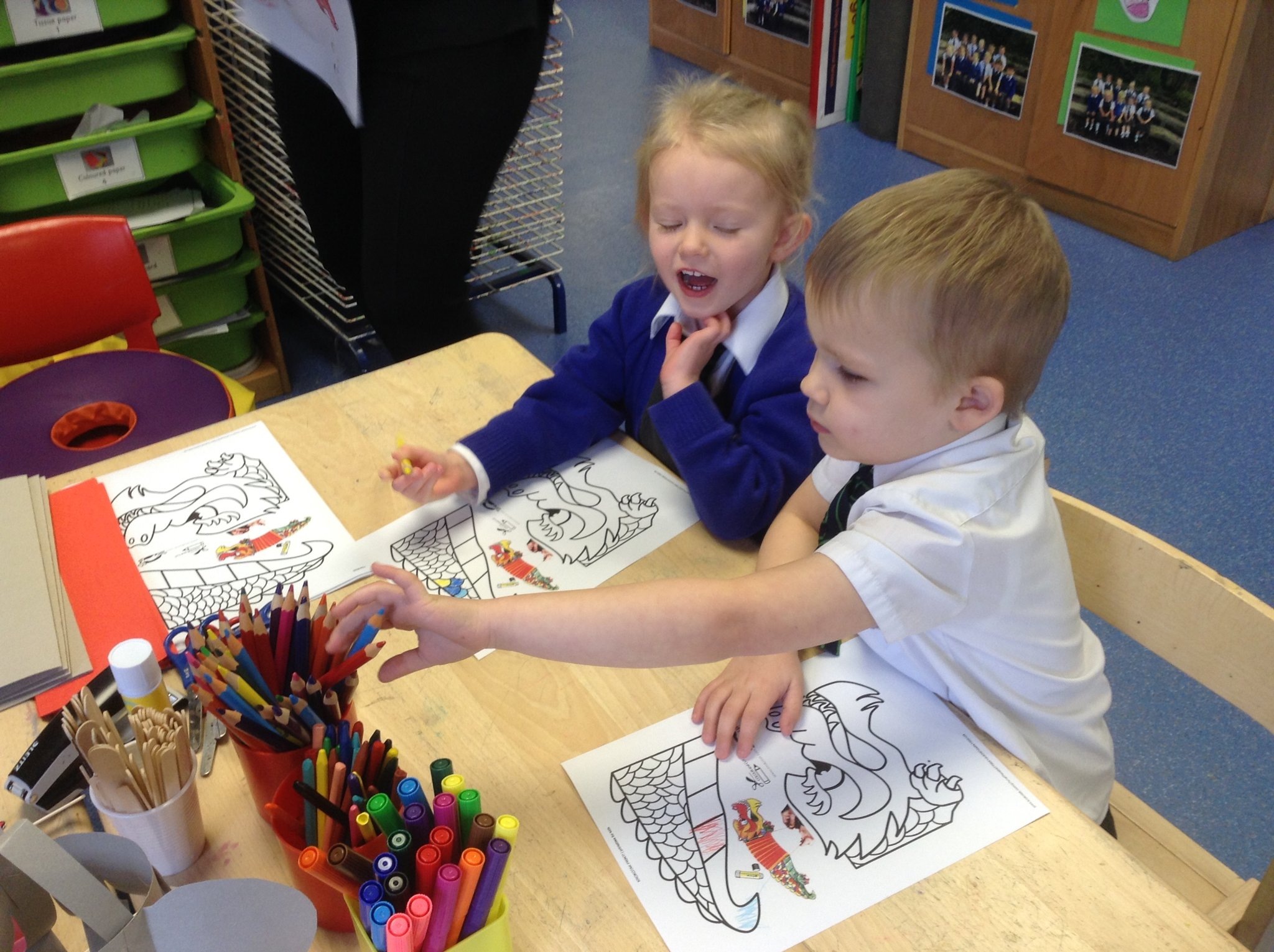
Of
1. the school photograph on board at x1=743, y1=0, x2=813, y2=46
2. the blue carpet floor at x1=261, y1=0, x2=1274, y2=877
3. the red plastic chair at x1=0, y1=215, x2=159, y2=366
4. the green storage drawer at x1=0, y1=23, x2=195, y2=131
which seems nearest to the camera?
the red plastic chair at x1=0, y1=215, x2=159, y2=366

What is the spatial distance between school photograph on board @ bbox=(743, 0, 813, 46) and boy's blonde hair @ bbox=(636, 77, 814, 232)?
2489 millimetres

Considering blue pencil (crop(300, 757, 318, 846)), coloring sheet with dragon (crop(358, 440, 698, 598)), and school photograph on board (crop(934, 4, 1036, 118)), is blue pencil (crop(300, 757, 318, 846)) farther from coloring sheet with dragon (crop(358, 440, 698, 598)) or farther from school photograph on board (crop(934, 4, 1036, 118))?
school photograph on board (crop(934, 4, 1036, 118))

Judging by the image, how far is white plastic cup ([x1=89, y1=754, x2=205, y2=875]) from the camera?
1.98 ft

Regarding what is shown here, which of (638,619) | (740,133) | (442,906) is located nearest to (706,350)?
(740,133)

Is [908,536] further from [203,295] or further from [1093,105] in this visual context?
[1093,105]

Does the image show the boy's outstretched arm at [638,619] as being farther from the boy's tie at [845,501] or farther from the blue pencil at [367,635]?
the boy's tie at [845,501]

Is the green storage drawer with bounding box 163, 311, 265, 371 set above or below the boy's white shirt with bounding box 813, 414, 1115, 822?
below

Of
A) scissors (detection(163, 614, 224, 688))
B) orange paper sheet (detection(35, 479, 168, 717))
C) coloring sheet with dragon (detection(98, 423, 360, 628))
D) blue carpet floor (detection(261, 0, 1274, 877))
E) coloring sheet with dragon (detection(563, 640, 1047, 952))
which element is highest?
scissors (detection(163, 614, 224, 688))

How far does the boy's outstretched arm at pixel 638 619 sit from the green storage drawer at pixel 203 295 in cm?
157

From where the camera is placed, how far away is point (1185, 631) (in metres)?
0.85

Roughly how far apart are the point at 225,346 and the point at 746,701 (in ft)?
5.78

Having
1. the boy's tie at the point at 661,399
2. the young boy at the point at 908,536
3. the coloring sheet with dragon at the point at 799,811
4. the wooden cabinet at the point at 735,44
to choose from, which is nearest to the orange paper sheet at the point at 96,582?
the young boy at the point at 908,536

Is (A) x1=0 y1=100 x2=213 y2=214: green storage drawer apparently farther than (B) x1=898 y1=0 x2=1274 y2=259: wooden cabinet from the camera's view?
No

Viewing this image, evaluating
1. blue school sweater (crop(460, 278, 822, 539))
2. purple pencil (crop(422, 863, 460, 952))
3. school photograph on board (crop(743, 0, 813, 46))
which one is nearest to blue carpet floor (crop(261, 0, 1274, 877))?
blue school sweater (crop(460, 278, 822, 539))
